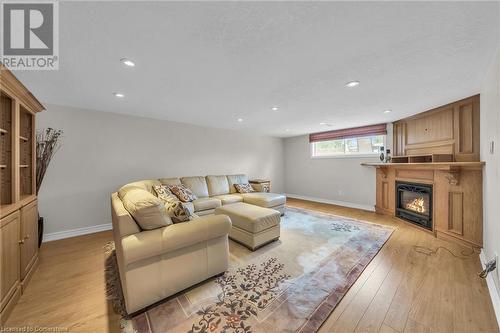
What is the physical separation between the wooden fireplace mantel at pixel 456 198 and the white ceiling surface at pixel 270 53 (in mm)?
1073

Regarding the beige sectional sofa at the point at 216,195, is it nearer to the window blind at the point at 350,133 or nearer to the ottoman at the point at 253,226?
the ottoman at the point at 253,226

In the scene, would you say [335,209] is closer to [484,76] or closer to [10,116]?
[484,76]

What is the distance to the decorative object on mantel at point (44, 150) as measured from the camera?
2.69 m

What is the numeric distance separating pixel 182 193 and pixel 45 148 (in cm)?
211

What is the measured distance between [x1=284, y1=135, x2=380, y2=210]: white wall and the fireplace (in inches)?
26.4

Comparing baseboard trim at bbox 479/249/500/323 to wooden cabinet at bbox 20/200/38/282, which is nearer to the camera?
baseboard trim at bbox 479/249/500/323

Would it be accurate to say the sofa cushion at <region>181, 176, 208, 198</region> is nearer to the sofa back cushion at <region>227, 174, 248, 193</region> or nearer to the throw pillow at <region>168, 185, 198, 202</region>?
the throw pillow at <region>168, 185, 198, 202</region>

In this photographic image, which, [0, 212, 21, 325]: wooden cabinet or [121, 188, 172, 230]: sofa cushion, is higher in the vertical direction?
[121, 188, 172, 230]: sofa cushion

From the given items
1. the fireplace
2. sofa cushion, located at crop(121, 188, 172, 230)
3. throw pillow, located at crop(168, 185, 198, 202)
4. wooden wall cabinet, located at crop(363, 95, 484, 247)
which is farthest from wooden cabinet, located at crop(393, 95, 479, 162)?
throw pillow, located at crop(168, 185, 198, 202)

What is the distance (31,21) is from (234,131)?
4.25 metres

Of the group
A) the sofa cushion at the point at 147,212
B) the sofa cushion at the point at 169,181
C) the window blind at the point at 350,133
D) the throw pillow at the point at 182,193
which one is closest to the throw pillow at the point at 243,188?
the throw pillow at the point at 182,193

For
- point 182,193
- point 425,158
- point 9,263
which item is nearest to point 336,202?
point 425,158

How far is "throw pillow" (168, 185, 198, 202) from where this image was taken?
3.60m

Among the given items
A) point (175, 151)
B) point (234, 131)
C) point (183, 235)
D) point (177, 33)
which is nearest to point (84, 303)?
point (183, 235)
